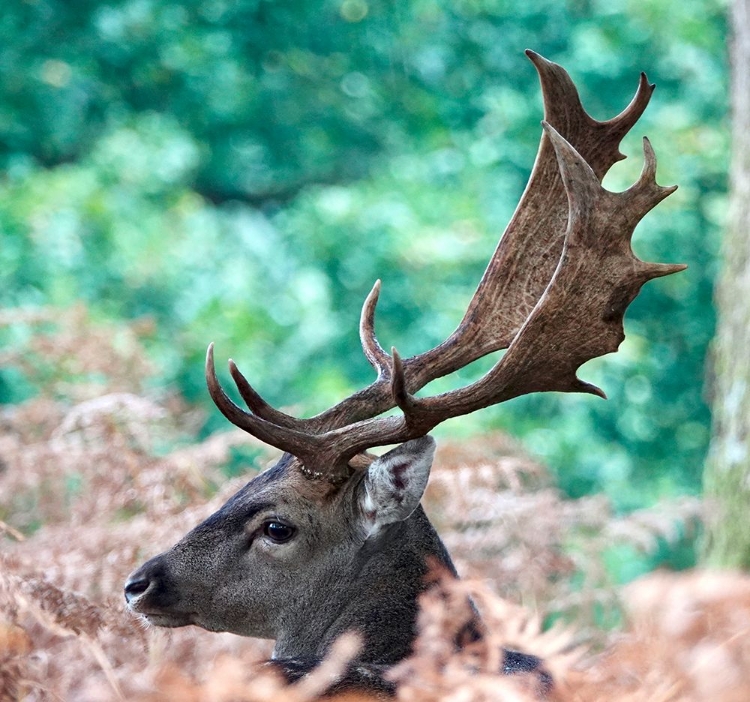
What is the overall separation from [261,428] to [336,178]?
7.28 meters

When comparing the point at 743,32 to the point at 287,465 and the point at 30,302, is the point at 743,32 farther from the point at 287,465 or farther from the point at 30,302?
the point at 30,302

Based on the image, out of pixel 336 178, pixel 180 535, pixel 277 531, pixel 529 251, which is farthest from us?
pixel 336 178

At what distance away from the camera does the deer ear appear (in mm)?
2451

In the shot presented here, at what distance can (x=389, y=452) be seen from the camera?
247 cm

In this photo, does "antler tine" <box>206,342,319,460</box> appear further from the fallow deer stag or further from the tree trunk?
the tree trunk

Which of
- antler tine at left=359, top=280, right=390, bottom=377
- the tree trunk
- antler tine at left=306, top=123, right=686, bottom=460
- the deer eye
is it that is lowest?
the tree trunk

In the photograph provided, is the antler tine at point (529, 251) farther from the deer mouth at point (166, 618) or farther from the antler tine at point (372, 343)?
the deer mouth at point (166, 618)

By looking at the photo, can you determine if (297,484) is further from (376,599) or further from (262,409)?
(376,599)

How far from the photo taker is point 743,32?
4.74 m

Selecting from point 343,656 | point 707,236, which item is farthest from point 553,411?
point 343,656

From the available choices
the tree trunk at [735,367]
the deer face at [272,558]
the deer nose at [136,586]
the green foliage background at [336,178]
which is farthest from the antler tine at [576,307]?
the green foliage background at [336,178]

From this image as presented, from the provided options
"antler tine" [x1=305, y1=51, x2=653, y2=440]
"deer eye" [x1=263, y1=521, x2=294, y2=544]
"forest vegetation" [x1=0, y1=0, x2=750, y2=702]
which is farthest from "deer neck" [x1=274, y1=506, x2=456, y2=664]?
"forest vegetation" [x1=0, y1=0, x2=750, y2=702]

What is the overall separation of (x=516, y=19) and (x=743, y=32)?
178 inches

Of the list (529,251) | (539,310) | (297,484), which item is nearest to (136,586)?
(297,484)
